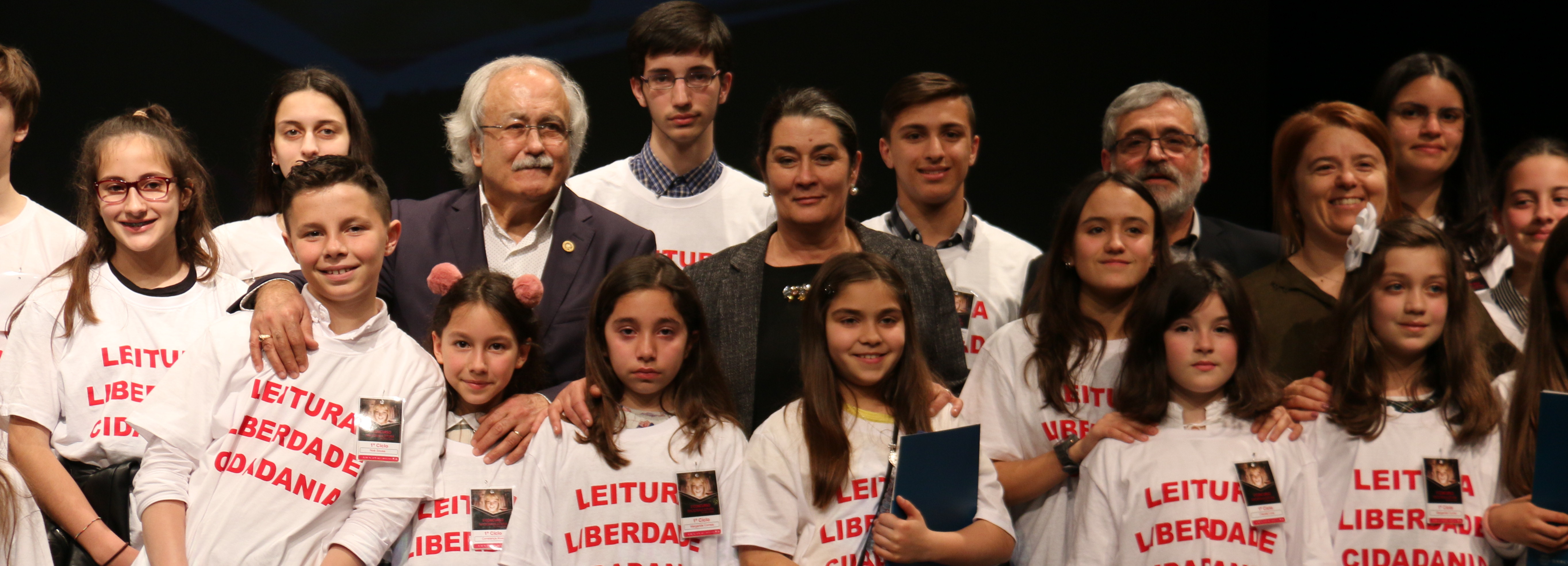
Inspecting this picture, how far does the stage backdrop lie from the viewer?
4.32 meters

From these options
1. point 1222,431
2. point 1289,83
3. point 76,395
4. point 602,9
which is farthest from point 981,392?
point 1289,83

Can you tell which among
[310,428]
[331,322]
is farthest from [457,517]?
[331,322]

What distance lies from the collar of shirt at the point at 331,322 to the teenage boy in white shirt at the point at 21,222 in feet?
2.41

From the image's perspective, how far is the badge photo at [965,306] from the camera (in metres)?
3.38

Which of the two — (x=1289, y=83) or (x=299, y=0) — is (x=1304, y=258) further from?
(x=299, y=0)

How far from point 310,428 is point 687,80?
1.56m

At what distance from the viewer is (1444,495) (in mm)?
2684

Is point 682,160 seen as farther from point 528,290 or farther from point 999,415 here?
point 999,415

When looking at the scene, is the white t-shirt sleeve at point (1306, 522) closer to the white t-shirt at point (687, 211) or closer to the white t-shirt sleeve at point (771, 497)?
the white t-shirt sleeve at point (771, 497)

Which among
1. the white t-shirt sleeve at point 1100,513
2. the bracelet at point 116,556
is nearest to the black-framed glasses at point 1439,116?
the white t-shirt sleeve at point 1100,513

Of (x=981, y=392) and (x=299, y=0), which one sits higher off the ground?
(x=299, y=0)

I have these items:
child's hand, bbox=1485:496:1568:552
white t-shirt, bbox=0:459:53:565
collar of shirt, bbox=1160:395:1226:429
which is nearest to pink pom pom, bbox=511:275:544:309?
white t-shirt, bbox=0:459:53:565

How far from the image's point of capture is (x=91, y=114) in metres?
4.29

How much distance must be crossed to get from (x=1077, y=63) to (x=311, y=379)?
3373mm
